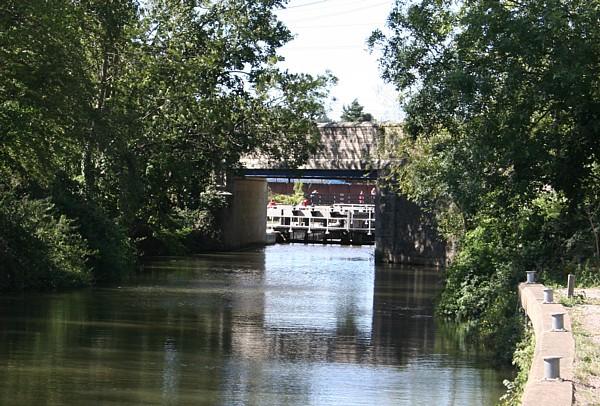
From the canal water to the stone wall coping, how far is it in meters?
1.79

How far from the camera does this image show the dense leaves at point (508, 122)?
70.4 feet

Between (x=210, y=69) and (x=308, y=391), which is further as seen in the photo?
(x=210, y=69)

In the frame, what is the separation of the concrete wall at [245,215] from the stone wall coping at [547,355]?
44883 mm

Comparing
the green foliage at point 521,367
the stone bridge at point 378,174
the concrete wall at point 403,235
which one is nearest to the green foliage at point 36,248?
the green foliage at point 521,367

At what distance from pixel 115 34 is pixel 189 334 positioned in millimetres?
9202

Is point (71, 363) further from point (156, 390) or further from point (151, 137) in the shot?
point (151, 137)

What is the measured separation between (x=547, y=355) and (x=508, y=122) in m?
12.6

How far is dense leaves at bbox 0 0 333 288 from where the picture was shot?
23125mm

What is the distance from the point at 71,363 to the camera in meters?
17.3

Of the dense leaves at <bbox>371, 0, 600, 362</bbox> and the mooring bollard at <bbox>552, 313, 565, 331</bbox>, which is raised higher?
the dense leaves at <bbox>371, 0, 600, 362</bbox>

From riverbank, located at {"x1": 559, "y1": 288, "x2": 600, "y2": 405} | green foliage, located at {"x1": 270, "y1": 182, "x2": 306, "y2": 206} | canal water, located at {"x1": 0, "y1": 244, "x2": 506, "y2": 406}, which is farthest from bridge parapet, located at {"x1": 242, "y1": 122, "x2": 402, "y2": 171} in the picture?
green foliage, located at {"x1": 270, "y1": 182, "x2": 306, "y2": 206}

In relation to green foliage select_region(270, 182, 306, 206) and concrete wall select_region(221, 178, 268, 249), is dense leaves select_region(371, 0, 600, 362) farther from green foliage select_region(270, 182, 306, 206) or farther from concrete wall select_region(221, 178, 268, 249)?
green foliage select_region(270, 182, 306, 206)

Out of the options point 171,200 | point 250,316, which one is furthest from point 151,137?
point 250,316

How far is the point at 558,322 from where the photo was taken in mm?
11898
